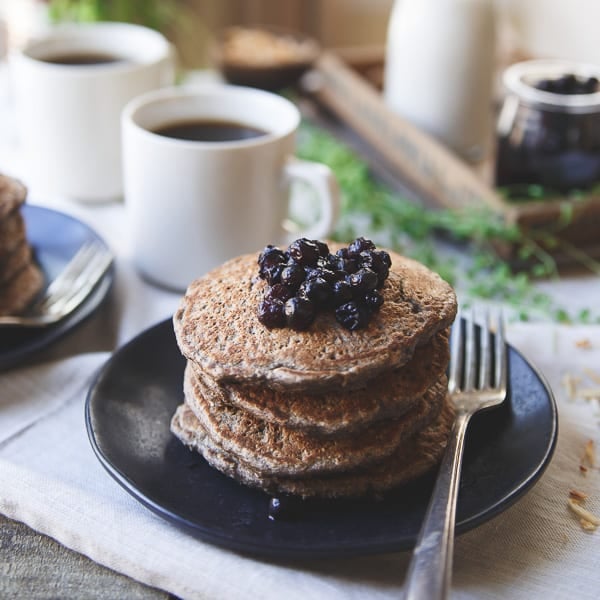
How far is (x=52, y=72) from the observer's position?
65.4 inches

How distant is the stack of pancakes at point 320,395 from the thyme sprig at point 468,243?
1.77 ft

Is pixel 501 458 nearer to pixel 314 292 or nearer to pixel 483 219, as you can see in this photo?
pixel 314 292

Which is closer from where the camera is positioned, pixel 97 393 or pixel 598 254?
pixel 97 393

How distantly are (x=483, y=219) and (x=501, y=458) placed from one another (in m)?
0.72

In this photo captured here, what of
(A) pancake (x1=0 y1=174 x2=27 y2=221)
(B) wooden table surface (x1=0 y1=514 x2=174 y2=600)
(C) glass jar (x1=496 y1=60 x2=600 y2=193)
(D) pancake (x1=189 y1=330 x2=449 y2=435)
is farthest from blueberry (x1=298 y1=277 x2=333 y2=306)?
(C) glass jar (x1=496 y1=60 x2=600 y2=193)

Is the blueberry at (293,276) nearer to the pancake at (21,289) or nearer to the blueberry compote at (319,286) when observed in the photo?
the blueberry compote at (319,286)

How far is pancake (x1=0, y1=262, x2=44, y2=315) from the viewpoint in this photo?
1.31 meters

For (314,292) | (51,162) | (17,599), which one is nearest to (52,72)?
(51,162)

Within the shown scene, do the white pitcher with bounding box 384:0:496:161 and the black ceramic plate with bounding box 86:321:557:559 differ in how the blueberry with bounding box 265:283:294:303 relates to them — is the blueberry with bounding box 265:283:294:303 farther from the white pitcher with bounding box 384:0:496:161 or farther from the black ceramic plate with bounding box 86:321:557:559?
the white pitcher with bounding box 384:0:496:161

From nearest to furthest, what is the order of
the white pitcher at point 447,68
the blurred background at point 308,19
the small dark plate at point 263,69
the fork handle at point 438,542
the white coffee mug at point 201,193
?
the fork handle at point 438,542 < the white coffee mug at point 201,193 < the white pitcher at point 447,68 < the small dark plate at point 263,69 < the blurred background at point 308,19

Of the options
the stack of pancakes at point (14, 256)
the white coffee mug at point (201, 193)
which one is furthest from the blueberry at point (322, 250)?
the stack of pancakes at point (14, 256)

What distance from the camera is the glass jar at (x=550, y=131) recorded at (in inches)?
63.6

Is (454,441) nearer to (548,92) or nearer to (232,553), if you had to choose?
(232,553)

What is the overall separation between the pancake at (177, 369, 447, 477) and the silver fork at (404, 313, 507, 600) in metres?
0.06
